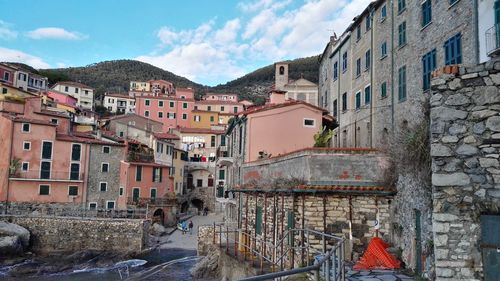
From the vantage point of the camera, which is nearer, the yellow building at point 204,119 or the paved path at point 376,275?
the paved path at point 376,275

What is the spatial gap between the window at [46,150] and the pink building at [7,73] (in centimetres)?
3500

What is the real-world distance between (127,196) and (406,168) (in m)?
39.6

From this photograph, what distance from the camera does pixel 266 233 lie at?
758 inches

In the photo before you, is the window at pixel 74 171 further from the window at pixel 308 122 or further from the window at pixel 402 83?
the window at pixel 402 83

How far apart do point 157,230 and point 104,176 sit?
996cm

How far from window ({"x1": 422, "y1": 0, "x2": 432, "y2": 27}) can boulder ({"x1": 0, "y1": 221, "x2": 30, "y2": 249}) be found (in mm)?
37509

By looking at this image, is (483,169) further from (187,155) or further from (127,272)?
(187,155)

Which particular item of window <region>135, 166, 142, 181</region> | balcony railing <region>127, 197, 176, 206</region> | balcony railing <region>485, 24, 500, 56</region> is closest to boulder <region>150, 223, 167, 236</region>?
balcony railing <region>127, 197, 176, 206</region>

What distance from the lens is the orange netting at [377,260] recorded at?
12.5 meters

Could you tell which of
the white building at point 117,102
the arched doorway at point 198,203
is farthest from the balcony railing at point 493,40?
the white building at point 117,102

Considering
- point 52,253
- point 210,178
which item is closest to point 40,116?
point 52,253

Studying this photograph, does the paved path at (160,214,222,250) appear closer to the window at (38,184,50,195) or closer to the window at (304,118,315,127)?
the window at (38,184,50,195)

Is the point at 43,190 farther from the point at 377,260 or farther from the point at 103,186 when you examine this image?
the point at 377,260

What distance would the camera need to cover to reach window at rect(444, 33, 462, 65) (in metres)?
17.9
